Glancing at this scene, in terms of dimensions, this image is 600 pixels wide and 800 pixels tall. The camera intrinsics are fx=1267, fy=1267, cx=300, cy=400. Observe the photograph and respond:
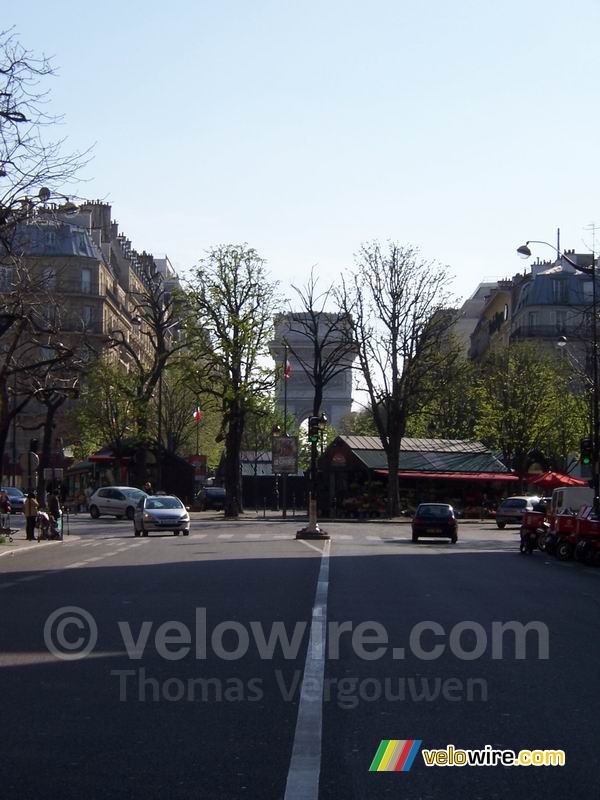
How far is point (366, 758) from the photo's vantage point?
7.41 meters

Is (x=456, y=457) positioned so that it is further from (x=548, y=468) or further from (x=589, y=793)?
(x=589, y=793)

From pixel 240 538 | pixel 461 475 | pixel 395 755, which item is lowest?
pixel 240 538

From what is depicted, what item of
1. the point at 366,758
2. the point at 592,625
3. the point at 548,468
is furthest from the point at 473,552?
the point at 548,468

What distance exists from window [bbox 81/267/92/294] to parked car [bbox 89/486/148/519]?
29.9 m

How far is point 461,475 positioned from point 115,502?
20.0m

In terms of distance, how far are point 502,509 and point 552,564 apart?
2939cm

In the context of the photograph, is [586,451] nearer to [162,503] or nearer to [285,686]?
[162,503]

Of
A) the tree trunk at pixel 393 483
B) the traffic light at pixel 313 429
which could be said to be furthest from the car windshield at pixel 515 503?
the traffic light at pixel 313 429

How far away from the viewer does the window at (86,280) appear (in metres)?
90.9

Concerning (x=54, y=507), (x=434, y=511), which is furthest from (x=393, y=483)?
(x=54, y=507)

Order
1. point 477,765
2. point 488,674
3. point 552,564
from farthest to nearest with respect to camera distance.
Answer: point 552,564
point 488,674
point 477,765

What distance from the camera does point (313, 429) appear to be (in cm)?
3975

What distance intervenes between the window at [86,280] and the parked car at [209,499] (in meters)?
19.9

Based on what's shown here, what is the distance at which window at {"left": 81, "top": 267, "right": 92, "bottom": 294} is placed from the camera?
90875 mm
